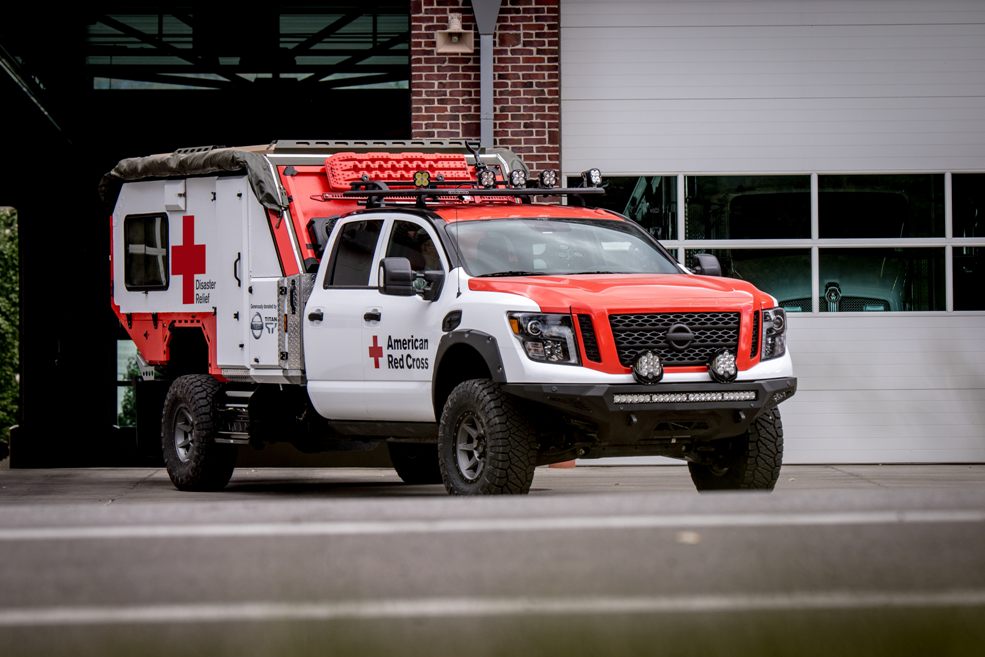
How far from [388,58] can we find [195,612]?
15.3 metres

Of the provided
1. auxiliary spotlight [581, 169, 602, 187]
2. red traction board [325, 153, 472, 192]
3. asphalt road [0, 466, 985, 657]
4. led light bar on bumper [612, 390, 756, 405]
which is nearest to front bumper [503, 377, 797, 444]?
led light bar on bumper [612, 390, 756, 405]

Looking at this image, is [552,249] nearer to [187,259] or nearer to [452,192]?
[452,192]

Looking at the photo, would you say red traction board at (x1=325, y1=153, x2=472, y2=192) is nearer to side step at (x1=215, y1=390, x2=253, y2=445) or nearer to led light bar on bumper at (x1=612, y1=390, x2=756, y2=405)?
side step at (x1=215, y1=390, x2=253, y2=445)

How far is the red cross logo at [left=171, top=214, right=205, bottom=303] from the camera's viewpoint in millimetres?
14047

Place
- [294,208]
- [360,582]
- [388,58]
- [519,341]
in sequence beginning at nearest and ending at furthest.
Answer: [360,582]
[519,341]
[294,208]
[388,58]

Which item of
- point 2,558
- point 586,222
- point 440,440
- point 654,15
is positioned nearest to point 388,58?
point 654,15

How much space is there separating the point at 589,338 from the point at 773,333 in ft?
4.74

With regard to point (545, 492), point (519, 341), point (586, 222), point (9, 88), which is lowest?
point (545, 492)

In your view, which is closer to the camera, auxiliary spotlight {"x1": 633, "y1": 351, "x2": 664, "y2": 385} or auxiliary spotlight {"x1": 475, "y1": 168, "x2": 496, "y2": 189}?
auxiliary spotlight {"x1": 633, "y1": 351, "x2": 664, "y2": 385}

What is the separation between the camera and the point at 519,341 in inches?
405

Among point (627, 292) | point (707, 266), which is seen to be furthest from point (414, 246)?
point (707, 266)

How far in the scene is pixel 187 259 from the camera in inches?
557

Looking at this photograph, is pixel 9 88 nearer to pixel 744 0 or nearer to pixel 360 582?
pixel 744 0

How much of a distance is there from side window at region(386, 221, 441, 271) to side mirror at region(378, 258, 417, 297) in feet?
1.26
